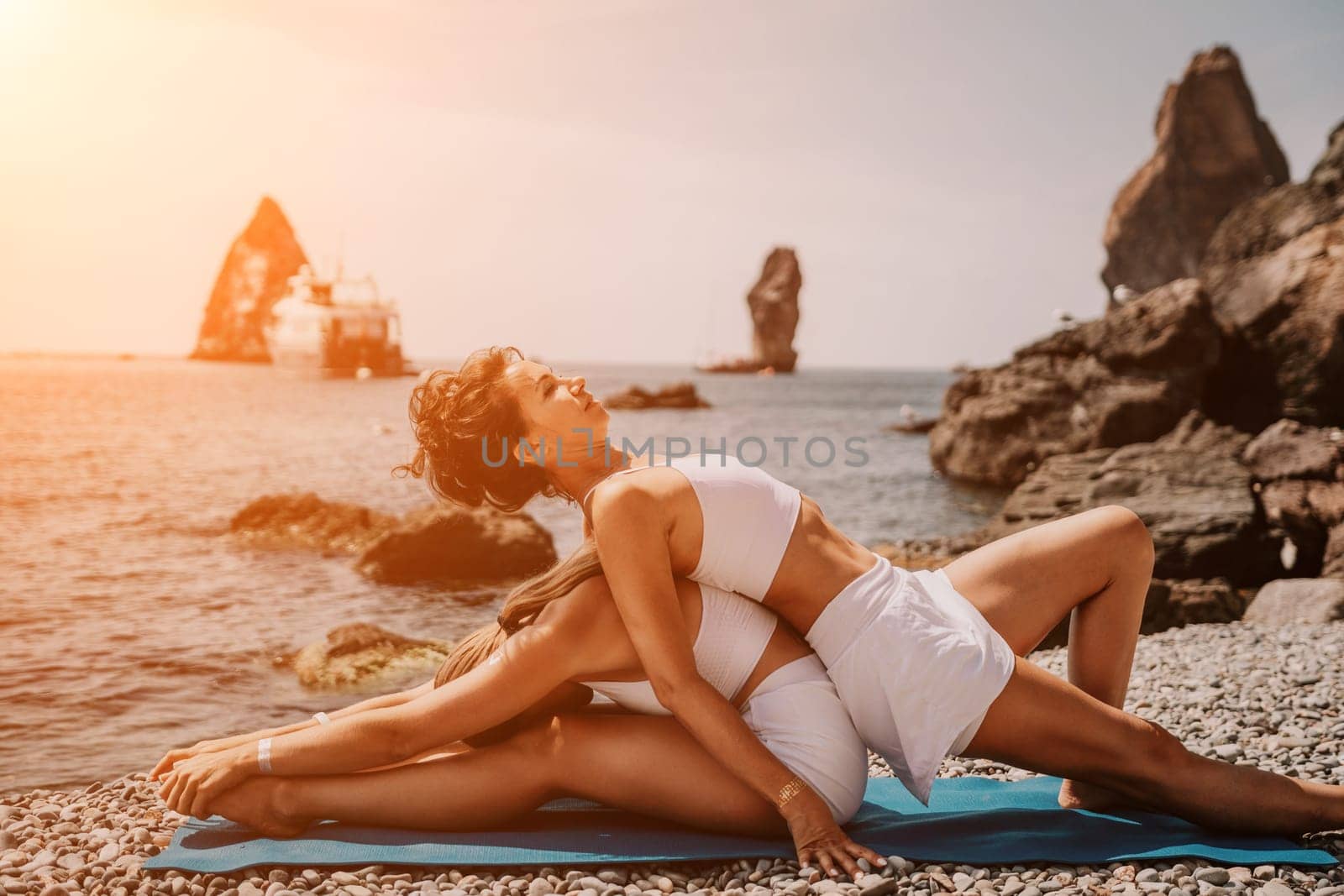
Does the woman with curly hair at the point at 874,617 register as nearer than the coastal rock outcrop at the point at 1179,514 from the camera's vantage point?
Yes

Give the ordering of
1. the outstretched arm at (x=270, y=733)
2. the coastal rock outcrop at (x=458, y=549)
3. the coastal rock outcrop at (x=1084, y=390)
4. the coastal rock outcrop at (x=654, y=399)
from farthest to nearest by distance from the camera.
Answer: the coastal rock outcrop at (x=654, y=399) → the coastal rock outcrop at (x=1084, y=390) → the coastal rock outcrop at (x=458, y=549) → the outstretched arm at (x=270, y=733)

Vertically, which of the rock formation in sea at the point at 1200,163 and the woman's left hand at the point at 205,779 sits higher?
the rock formation in sea at the point at 1200,163

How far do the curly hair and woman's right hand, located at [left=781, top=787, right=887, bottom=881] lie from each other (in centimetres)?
122

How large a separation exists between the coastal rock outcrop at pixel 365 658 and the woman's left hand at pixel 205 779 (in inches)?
149

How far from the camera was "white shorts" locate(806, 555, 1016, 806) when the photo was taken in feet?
8.55

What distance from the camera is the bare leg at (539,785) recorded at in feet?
8.89

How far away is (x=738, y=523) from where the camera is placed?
264 cm

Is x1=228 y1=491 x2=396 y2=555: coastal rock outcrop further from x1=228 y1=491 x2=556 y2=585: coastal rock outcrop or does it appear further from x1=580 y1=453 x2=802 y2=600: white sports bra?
x1=580 y1=453 x2=802 y2=600: white sports bra

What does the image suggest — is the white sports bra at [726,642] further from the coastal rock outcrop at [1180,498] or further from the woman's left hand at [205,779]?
the coastal rock outcrop at [1180,498]

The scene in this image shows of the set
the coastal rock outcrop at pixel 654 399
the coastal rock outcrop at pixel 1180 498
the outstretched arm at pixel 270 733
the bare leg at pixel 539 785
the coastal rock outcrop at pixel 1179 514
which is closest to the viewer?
the bare leg at pixel 539 785

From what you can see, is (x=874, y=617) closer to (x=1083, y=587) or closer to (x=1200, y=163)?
(x=1083, y=587)

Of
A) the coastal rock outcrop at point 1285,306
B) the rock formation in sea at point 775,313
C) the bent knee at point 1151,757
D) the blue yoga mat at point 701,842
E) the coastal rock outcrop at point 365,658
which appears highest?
the rock formation in sea at point 775,313

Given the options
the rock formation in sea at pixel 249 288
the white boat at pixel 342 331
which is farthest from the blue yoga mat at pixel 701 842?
the rock formation in sea at pixel 249 288

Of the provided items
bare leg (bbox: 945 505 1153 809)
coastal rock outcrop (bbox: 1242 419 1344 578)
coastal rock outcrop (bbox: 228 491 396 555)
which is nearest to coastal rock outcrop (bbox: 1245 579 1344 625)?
coastal rock outcrop (bbox: 1242 419 1344 578)
